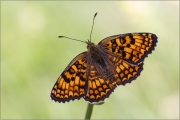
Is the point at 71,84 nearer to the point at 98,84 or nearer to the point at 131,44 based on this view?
the point at 98,84

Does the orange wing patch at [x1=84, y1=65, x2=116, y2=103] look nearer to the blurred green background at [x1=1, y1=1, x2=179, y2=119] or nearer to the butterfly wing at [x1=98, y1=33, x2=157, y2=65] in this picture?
the butterfly wing at [x1=98, y1=33, x2=157, y2=65]

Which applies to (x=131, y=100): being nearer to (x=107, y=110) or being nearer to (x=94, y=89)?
(x=107, y=110)

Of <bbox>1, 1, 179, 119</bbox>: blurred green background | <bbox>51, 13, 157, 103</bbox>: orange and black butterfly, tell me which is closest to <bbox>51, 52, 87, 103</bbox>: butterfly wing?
<bbox>51, 13, 157, 103</bbox>: orange and black butterfly

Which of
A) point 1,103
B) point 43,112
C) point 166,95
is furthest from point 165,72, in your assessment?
point 1,103

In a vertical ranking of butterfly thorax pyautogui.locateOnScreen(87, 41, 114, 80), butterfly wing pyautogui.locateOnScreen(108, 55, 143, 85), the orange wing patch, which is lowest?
the orange wing patch

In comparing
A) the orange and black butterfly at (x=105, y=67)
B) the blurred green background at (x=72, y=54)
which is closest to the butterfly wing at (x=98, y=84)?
the orange and black butterfly at (x=105, y=67)

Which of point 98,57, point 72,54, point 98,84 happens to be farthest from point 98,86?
point 72,54

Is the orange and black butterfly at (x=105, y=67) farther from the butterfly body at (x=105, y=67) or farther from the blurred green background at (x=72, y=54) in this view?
the blurred green background at (x=72, y=54)
